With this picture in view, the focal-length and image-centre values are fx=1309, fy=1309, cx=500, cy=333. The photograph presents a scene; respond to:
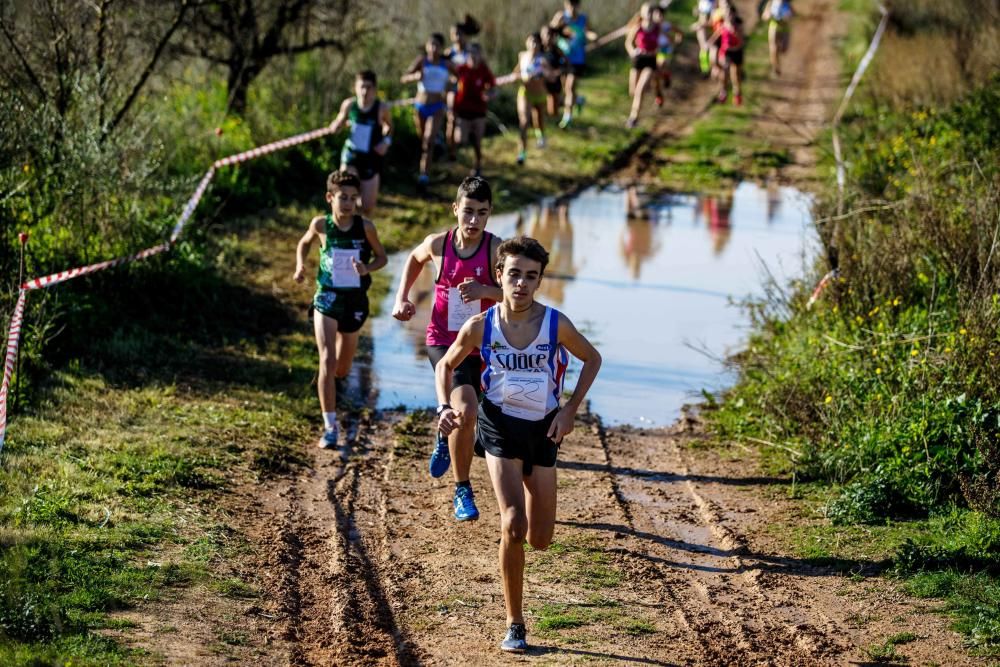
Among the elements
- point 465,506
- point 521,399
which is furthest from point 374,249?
point 521,399

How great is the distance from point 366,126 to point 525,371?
7.70 meters

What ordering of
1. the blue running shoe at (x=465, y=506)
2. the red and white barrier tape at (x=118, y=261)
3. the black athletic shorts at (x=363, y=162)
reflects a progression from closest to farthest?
the blue running shoe at (x=465, y=506) < the red and white barrier tape at (x=118, y=261) < the black athletic shorts at (x=363, y=162)

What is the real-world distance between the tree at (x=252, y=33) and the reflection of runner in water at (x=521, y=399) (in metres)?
10.4

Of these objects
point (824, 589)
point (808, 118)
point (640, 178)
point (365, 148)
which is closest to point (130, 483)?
point (824, 589)

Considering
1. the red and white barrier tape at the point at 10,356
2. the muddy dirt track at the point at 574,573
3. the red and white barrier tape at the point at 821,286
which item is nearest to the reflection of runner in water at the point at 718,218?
the red and white barrier tape at the point at 821,286

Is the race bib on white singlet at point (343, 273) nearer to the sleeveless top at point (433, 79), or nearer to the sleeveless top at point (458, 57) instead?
the sleeveless top at point (433, 79)

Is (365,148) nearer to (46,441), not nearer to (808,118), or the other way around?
(46,441)

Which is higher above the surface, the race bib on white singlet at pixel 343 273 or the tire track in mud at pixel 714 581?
the race bib on white singlet at pixel 343 273

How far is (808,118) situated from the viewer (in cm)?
2238

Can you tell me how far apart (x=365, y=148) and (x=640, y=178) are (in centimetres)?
612

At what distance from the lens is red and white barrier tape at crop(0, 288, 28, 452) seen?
725 centimetres

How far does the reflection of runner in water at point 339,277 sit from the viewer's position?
861 centimetres

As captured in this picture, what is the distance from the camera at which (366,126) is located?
13367 mm

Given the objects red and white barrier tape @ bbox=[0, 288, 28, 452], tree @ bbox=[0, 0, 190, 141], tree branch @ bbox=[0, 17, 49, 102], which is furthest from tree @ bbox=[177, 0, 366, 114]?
red and white barrier tape @ bbox=[0, 288, 28, 452]
